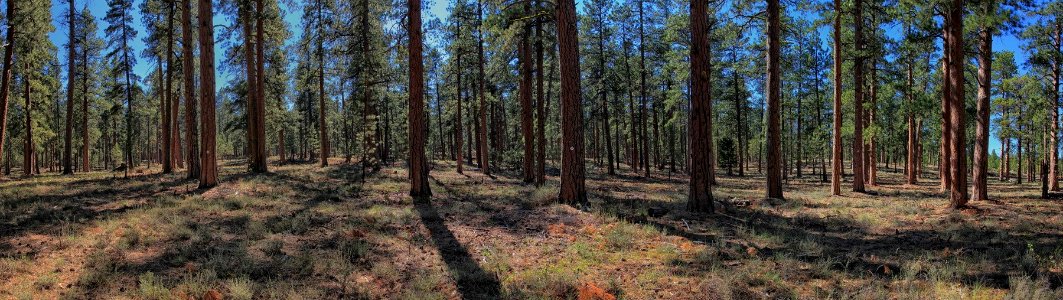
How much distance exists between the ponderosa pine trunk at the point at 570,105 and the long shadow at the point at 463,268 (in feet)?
10.9

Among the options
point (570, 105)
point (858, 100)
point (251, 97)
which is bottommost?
point (570, 105)

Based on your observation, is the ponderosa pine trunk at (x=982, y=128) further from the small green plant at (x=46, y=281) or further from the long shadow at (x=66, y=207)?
the long shadow at (x=66, y=207)

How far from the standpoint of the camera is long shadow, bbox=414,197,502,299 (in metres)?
5.66

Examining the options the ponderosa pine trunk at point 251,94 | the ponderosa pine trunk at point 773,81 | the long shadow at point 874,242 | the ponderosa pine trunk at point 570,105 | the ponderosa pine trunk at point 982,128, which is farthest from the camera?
the ponderosa pine trunk at point 251,94

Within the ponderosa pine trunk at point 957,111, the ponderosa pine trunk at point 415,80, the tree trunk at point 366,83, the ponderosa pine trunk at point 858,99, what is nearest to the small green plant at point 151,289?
the ponderosa pine trunk at point 415,80

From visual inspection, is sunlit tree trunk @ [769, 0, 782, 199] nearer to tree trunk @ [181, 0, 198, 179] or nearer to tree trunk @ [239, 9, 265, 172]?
tree trunk @ [181, 0, 198, 179]

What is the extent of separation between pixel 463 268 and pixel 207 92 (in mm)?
11333

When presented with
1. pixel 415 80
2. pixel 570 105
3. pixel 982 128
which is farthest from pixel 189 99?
pixel 982 128

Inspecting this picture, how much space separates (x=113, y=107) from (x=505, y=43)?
2345 centimetres

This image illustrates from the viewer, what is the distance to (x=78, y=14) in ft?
76.2

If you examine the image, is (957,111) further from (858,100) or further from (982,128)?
(858,100)

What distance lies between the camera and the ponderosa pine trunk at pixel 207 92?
44.5ft

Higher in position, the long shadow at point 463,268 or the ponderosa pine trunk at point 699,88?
the ponderosa pine trunk at point 699,88

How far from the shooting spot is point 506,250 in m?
7.67
